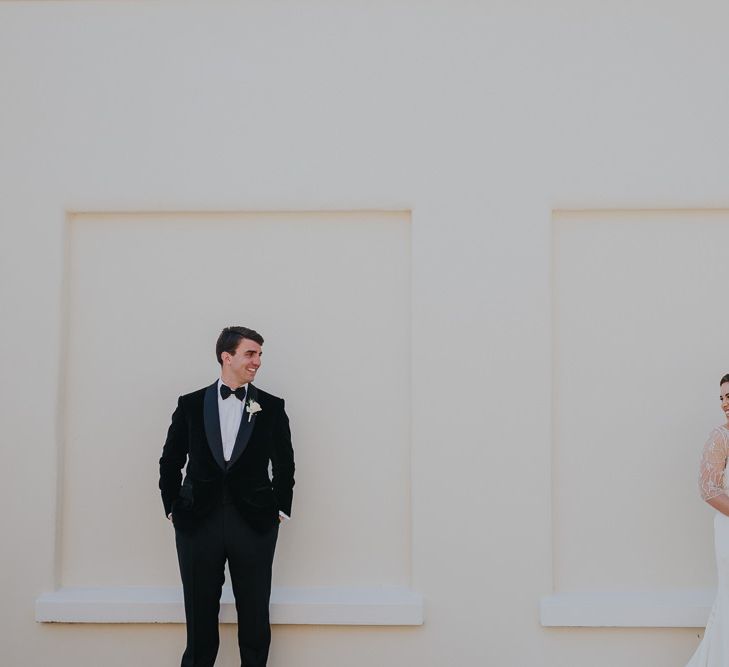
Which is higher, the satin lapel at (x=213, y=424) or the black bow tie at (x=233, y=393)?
the black bow tie at (x=233, y=393)

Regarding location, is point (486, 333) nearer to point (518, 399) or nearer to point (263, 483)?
point (518, 399)

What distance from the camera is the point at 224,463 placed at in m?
5.28

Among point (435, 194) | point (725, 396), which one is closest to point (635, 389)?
point (725, 396)

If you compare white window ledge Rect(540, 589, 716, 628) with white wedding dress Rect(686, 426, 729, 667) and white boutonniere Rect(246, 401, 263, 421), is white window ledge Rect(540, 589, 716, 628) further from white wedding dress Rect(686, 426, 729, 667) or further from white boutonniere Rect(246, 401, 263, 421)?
white boutonniere Rect(246, 401, 263, 421)

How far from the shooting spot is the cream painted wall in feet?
18.8

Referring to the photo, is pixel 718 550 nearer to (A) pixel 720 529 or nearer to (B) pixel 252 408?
(A) pixel 720 529

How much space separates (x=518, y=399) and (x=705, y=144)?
1908mm

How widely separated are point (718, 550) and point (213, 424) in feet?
9.48

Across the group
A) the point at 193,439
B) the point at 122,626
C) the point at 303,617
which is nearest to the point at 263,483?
the point at 193,439

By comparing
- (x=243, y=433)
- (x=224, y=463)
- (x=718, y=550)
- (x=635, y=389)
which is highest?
(x=635, y=389)

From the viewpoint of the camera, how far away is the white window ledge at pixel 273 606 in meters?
5.70

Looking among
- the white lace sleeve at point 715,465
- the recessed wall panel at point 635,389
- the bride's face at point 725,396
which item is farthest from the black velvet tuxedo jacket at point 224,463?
the bride's face at point 725,396

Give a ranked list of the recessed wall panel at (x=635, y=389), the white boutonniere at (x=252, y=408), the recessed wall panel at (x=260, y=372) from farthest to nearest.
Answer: the recessed wall panel at (x=260, y=372) < the recessed wall panel at (x=635, y=389) < the white boutonniere at (x=252, y=408)

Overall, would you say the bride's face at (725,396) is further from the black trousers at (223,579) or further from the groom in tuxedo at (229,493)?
the black trousers at (223,579)
